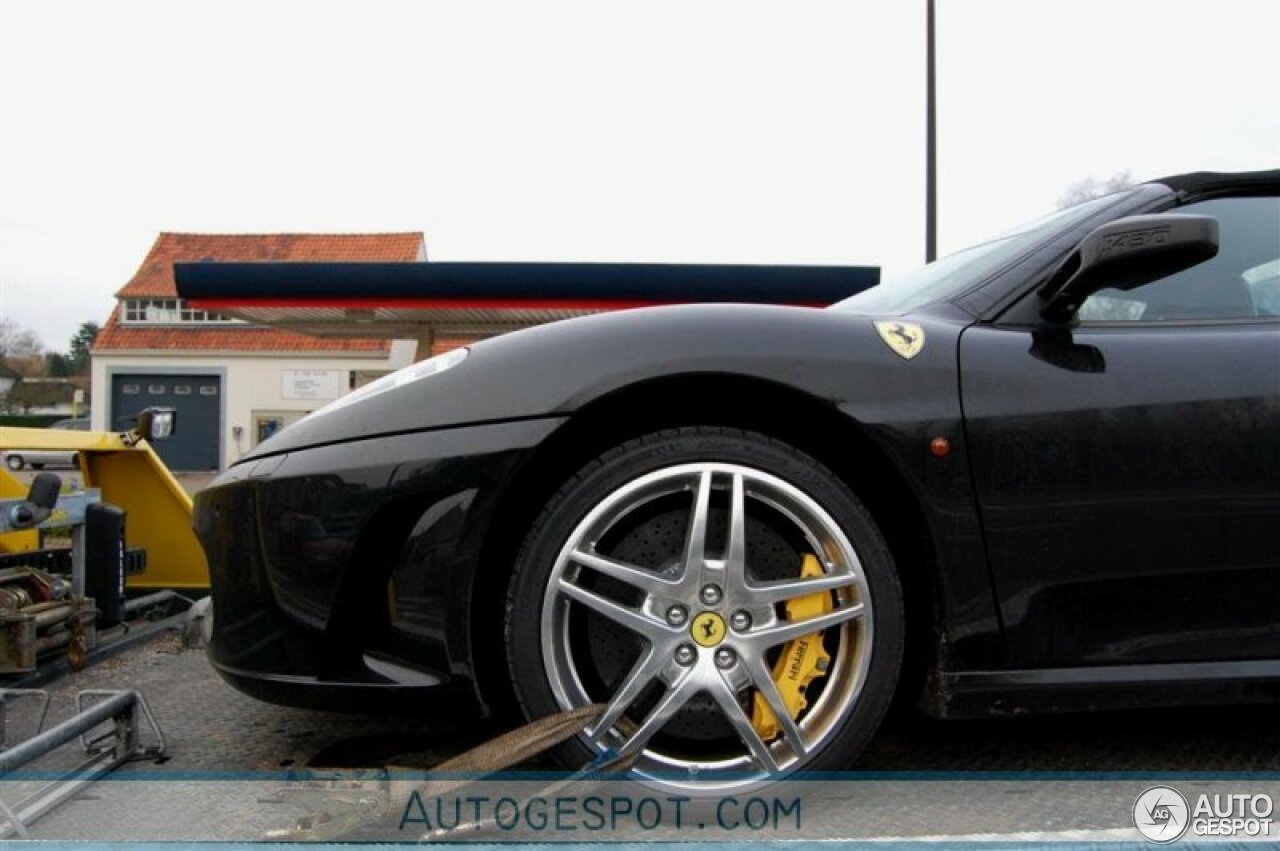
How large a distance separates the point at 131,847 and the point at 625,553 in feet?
3.17

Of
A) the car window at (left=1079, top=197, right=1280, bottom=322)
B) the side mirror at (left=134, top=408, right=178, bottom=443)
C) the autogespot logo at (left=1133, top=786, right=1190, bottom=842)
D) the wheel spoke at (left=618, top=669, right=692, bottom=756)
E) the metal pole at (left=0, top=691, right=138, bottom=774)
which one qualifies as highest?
the car window at (left=1079, top=197, right=1280, bottom=322)

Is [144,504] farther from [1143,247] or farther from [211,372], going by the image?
[211,372]

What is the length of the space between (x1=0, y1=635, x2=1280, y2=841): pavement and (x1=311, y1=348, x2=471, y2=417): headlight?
77 centimetres

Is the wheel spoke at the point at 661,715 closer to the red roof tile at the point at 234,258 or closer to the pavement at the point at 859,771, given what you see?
the pavement at the point at 859,771

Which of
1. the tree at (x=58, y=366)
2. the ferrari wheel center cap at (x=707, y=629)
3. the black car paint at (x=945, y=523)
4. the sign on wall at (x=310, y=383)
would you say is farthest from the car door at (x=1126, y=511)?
the tree at (x=58, y=366)

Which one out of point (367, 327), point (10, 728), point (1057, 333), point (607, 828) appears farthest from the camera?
point (367, 327)

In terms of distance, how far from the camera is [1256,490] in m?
1.79

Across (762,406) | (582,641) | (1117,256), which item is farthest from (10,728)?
(1117,256)

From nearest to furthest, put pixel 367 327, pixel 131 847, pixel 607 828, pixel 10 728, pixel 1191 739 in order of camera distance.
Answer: pixel 131 847 < pixel 607 828 < pixel 1191 739 < pixel 10 728 < pixel 367 327

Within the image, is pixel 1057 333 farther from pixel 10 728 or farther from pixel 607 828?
pixel 10 728

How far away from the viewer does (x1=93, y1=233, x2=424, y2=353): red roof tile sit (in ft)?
77.3

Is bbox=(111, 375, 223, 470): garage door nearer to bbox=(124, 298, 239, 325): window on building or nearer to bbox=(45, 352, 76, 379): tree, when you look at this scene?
bbox=(124, 298, 239, 325): window on building

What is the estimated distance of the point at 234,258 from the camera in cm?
2502

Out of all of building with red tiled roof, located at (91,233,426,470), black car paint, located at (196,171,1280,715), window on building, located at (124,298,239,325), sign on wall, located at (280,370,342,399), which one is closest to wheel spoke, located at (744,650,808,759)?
black car paint, located at (196,171,1280,715)
